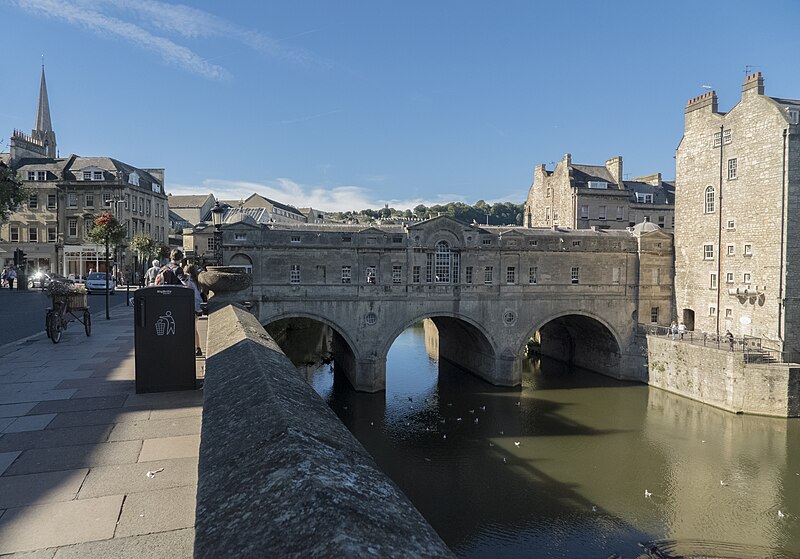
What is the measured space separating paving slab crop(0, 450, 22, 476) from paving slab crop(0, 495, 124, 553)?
0.98m

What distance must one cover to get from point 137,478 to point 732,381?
33431 mm

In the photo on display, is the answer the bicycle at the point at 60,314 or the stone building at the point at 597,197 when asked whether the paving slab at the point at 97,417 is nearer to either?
the bicycle at the point at 60,314

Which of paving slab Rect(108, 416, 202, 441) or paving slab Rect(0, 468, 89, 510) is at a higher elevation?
paving slab Rect(108, 416, 202, 441)

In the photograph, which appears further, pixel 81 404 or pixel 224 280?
pixel 224 280

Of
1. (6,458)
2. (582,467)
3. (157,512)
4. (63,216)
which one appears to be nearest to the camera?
(157,512)

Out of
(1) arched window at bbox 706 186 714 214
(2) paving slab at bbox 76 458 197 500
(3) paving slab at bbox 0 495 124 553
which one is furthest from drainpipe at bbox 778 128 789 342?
(3) paving slab at bbox 0 495 124 553

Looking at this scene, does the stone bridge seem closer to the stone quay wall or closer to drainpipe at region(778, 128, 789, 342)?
the stone quay wall

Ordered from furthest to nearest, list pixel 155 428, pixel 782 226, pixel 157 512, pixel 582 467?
pixel 782 226 < pixel 582 467 < pixel 155 428 < pixel 157 512

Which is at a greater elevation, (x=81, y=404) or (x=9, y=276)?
(x=9, y=276)

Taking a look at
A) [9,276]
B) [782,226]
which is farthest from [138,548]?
[9,276]

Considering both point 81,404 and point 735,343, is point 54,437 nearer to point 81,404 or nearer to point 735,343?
point 81,404

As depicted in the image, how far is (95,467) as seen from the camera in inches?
187

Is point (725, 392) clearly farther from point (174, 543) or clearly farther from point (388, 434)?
point (174, 543)

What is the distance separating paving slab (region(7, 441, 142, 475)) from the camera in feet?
15.5
